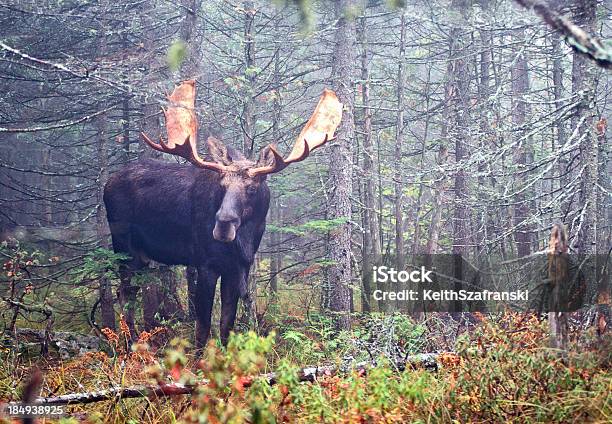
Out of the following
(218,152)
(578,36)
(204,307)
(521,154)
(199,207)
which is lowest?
(204,307)

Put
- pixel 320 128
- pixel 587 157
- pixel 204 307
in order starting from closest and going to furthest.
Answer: pixel 587 157 < pixel 204 307 < pixel 320 128

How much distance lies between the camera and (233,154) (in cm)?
902

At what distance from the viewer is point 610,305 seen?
6.30 m

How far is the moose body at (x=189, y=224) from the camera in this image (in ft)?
28.3

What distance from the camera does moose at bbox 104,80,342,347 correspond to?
336 inches

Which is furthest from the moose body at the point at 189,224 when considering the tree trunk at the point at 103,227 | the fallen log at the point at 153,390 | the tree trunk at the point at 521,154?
the tree trunk at the point at 521,154

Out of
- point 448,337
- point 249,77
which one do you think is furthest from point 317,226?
point 249,77

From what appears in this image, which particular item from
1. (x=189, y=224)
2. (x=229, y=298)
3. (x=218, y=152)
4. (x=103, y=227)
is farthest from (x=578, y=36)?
(x=103, y=227)

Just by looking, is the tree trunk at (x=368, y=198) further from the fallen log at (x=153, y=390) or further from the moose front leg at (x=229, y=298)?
the fallen log at (x=153, y=390)

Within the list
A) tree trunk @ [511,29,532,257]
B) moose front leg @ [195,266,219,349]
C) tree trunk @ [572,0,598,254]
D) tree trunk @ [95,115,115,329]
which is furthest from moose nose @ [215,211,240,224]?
tree trunk @ [511,29,532,257]

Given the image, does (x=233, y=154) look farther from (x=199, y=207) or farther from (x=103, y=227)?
(x=103, y=227)

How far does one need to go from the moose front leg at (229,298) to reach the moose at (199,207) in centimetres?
1

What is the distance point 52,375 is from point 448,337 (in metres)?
4.24

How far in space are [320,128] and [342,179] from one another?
93cm
